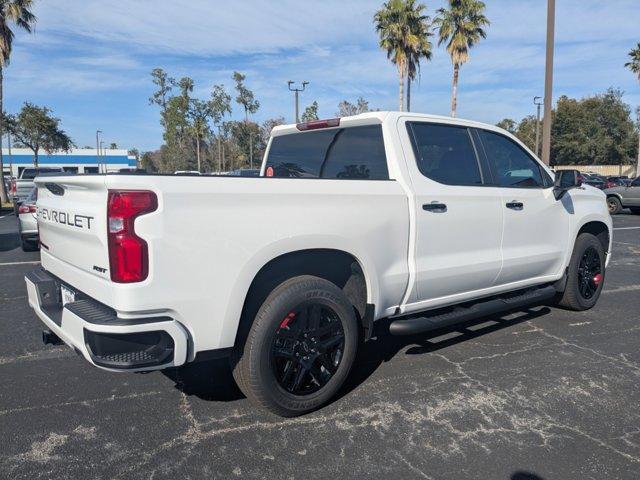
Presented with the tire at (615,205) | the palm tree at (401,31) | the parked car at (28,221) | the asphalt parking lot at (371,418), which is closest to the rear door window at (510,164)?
the asphalt parking lot at (371,418)

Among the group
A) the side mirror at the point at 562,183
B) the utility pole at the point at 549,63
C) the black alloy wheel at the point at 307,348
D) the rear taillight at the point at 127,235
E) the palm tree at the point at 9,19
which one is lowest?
the black alloy wheel at the point at 307,348

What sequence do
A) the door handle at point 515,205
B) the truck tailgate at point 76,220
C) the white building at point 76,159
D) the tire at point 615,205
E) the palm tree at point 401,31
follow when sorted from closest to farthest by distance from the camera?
the truck tailgate at point 76,220 < the door handle at point 515,205 < the tire at point 615,205 < the palm tree at point 401,31 < the white building at point 76,159

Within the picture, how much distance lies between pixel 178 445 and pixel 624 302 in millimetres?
5468

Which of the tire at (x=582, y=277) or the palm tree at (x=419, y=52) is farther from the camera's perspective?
the palm tree at (x=419, y=52)

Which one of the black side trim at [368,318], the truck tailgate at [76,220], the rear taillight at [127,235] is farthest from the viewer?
the black side trim at [368,318]

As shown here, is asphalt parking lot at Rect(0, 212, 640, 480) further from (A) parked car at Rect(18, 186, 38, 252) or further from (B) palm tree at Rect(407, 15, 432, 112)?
(B) palm tree at Rect(407, 15, 432, 112)

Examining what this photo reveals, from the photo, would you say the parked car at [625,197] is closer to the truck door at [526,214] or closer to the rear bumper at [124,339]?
the truck door at [526,214]

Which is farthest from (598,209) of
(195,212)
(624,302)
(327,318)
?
(195,212)

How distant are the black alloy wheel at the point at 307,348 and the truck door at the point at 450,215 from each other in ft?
2.58

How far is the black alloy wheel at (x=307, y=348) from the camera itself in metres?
3.16

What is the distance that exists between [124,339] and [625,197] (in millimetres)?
20725

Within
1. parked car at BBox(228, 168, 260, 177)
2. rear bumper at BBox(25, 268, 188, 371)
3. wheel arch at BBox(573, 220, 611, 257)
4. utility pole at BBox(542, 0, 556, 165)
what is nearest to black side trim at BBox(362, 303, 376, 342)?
parked car at BBox(228, 168, 260, 177)

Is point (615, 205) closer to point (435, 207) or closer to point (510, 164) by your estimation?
point (510, 164)

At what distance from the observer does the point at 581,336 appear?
489 cm
